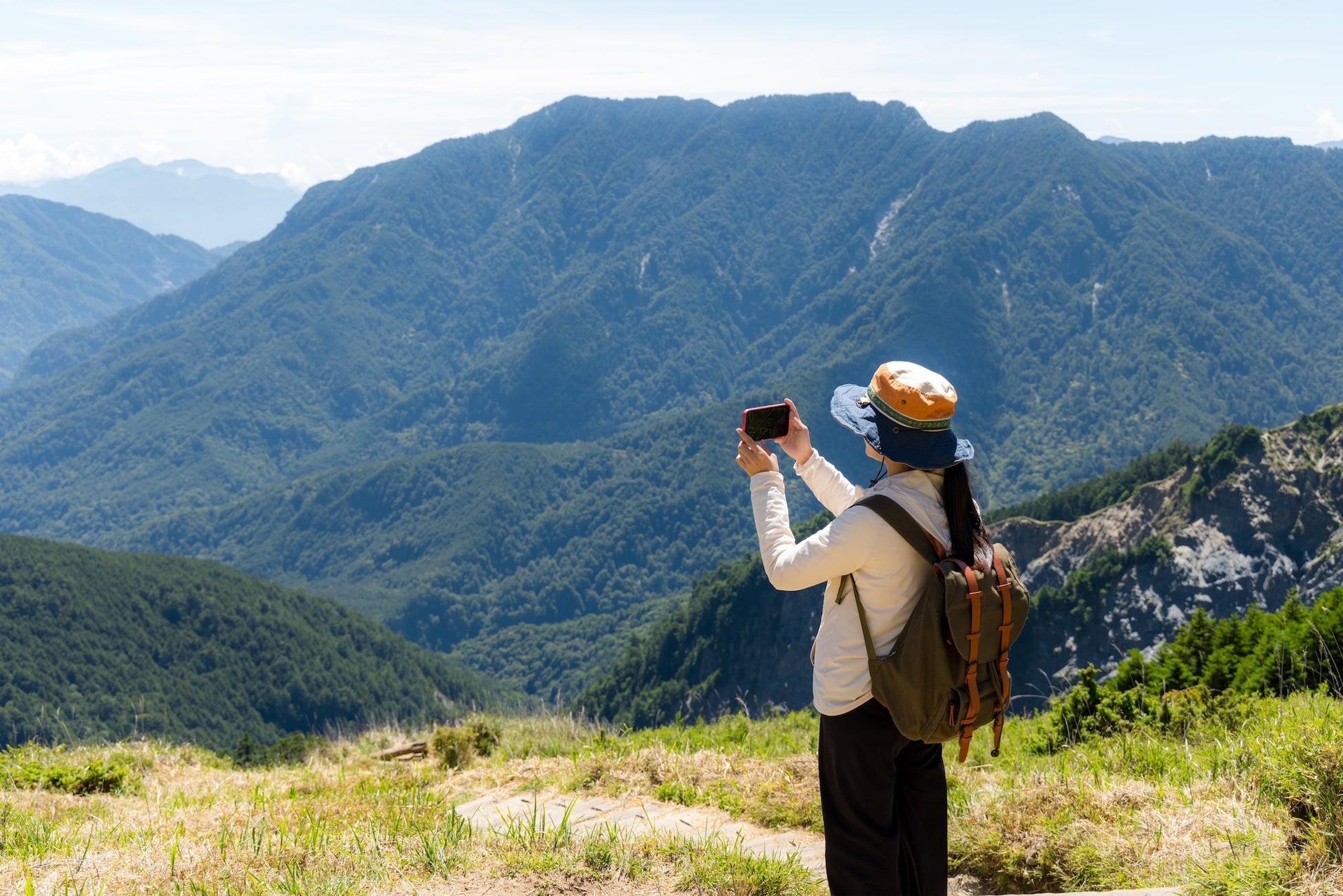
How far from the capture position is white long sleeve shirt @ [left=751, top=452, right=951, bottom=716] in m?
3.65

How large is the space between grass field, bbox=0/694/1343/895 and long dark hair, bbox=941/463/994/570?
180 cm

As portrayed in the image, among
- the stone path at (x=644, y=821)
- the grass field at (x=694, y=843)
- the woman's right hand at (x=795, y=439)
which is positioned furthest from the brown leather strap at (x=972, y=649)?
the stone path at (x=644, y=821)

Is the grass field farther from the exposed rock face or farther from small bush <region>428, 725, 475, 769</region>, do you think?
the exposed rock face

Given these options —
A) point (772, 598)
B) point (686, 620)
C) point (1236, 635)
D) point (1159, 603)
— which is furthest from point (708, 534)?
point (1236, 635)

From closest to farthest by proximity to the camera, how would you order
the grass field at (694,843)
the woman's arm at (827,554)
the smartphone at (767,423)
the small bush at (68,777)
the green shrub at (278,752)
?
the woman's arm at (827,554)
the smartphone at (767,423)
the grass field at (694,843)
the small bush at (68,777)
the green shrub at (278,752)

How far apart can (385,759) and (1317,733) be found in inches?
273

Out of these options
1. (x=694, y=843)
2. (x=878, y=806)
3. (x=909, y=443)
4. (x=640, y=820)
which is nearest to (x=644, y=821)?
(x=640, y=820)

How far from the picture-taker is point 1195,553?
46.7 meters

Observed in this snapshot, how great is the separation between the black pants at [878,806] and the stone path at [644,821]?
971 mm

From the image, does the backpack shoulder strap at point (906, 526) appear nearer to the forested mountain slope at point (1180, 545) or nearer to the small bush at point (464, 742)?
the small bush at point (464, 742)

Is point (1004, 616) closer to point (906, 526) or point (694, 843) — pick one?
point (906, 526)

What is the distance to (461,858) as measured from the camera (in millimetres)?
4668

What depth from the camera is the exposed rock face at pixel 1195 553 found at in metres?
43.9

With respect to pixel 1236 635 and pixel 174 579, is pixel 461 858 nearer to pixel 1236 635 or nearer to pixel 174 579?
pixel 1236 635
